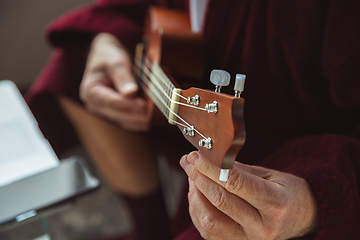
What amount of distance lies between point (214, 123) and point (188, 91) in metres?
0.05

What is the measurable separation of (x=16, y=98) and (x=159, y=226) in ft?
1.40

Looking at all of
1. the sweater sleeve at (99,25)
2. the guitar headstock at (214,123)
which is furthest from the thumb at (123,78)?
the guitar headstock at (214,123)

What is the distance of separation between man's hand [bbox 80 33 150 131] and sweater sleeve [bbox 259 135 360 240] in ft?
0.80

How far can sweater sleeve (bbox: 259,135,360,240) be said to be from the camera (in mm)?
310

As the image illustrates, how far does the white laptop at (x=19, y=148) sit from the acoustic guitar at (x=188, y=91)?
20 centimetres

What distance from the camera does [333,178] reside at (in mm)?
318

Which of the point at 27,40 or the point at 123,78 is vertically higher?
the point at 27,40

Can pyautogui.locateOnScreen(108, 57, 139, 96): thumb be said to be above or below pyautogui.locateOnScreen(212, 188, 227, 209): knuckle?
above

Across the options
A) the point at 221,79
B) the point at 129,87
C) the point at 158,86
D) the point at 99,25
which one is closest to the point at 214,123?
the point at 221,79

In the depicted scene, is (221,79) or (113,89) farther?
(113,89)

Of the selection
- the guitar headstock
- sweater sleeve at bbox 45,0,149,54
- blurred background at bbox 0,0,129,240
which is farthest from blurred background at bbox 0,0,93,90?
the guitar headstock

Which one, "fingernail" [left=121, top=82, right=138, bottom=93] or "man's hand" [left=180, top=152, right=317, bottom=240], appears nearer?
"man's hand" [left=180, top=152, right=317, bottom=240]

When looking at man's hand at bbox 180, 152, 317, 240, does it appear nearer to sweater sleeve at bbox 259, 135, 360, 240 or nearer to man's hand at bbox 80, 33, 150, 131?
sweater sleeve at bbox 259, 135, 360, 240

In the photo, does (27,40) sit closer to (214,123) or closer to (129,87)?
(129,87)
